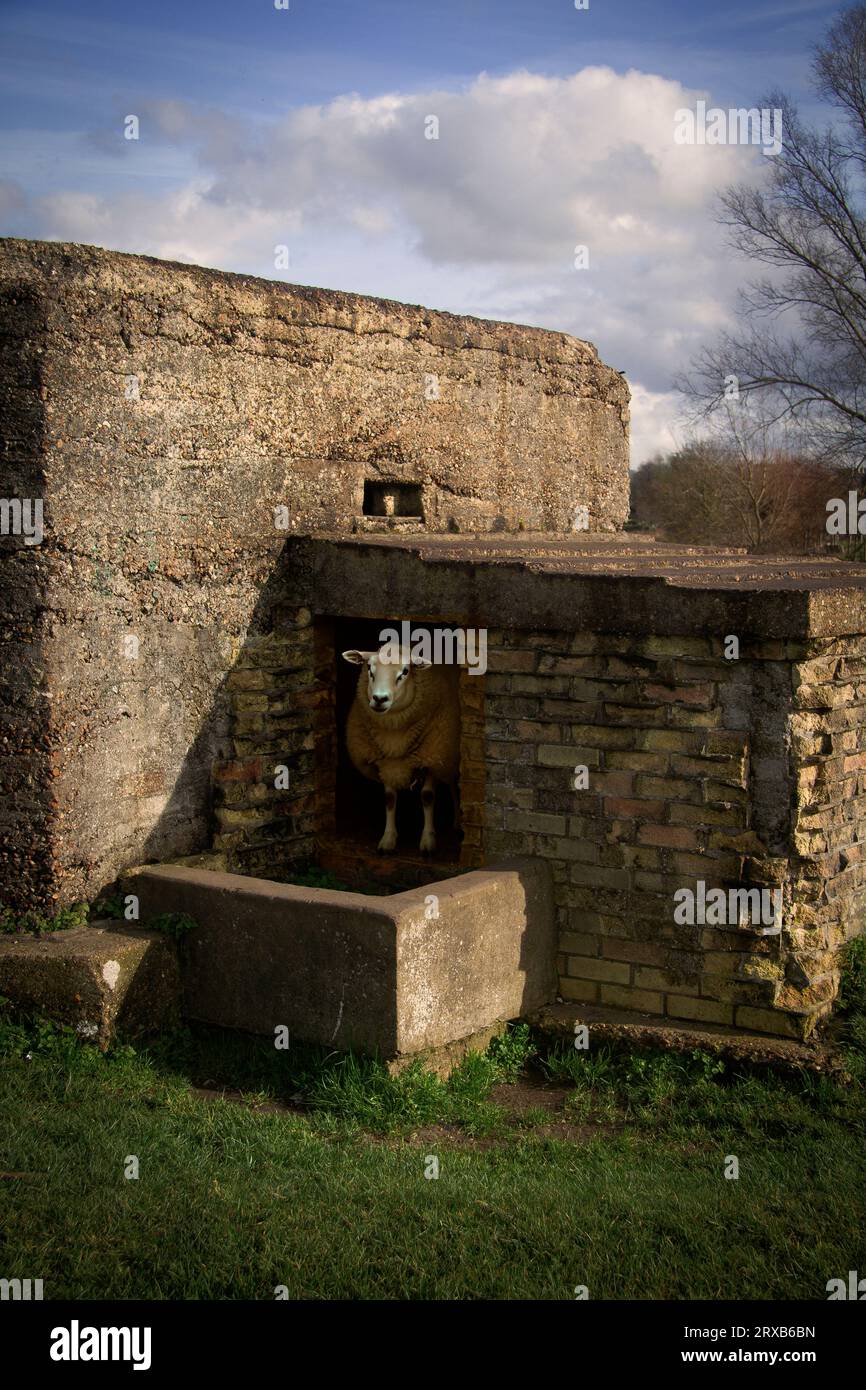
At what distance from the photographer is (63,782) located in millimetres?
6645

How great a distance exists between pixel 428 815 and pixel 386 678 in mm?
1094

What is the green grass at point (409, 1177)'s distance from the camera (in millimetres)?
4484

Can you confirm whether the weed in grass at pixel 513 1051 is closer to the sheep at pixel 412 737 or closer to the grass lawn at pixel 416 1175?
the grass lawn at pixel 416 1175

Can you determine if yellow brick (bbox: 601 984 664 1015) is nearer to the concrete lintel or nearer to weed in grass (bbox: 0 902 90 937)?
the concrete lintel

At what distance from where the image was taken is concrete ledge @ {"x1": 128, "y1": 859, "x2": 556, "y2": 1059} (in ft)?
19.5

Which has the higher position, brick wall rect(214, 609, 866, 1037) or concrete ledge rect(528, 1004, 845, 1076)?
brick wall rect(214, 609, 866, 1037)

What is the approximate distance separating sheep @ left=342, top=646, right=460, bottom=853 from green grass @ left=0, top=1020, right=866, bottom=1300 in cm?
184

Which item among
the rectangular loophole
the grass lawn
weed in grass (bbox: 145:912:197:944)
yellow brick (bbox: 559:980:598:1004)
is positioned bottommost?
the grass lawn

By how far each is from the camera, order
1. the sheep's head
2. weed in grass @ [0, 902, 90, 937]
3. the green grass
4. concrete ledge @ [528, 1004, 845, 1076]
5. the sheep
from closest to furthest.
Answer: the green grass
concrete ledge @ [528, 1004, 845, 1076]
weed in grass @ [0, 902, 90, 937]
the sheep's head
the sheep

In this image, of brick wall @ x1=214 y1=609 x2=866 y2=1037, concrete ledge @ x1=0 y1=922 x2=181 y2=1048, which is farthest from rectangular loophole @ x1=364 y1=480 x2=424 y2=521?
concrete ledge @ x1=0 y1=922 x2=181 y2=1048

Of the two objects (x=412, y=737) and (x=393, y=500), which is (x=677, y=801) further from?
(x=393, y=500)

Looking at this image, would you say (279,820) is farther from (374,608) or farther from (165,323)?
(165,323)

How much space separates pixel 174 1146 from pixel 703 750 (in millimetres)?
3002

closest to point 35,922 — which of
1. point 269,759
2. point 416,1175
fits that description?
point 269,759
